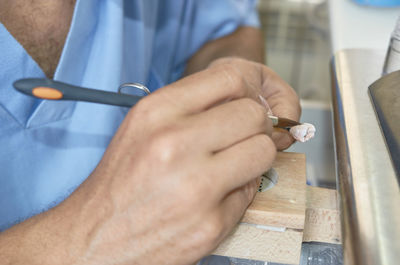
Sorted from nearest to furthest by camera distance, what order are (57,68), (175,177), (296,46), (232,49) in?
(175,177)
(57,68)
(232,49)
(296,46)

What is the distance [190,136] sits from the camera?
0.24 m

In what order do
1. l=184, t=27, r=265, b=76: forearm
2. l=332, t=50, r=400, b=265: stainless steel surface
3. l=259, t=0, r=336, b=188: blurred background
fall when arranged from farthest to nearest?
l=259, t=0, r=336, b=188: blurred background, l=184, t=27, r=265, b=76: forearm, l=332, t=50, r=400, b=265: stainless steel surface

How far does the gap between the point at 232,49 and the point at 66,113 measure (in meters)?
0.36

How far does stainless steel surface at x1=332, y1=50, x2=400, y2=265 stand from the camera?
23cm

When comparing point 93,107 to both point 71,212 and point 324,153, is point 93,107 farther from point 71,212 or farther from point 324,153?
point 324,153

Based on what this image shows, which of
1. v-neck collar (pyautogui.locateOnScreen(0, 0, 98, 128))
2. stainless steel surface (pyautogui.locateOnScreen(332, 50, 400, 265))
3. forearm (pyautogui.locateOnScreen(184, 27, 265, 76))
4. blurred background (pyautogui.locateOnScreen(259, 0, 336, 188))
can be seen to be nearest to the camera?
stainless steel surface (pyautogui.locateOnScreen(332, 50, 400, 265))

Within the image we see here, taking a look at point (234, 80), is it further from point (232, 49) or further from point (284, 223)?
point (232, 49)

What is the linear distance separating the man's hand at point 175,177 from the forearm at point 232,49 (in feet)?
1.45

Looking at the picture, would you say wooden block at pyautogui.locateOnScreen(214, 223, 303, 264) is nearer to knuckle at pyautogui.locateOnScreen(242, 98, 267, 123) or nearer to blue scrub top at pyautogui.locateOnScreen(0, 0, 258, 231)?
knuckle at pyautogui.locateOnScreen(242, 98, 267, 123)

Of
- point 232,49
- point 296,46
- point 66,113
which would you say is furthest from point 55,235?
point 296,46

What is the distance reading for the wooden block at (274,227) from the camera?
291mm

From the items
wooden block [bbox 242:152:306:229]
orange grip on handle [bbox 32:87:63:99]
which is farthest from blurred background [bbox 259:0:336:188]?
orange grip on handle [bbox 32:87:63:99]

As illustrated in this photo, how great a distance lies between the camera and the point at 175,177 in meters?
0.24

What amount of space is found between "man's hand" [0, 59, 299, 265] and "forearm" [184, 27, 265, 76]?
44 cm
